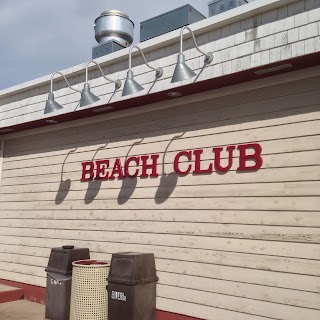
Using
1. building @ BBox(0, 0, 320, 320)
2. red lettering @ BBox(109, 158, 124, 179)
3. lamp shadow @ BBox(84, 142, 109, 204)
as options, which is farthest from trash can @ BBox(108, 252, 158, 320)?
lamp shadow @ BBox(84, 142, 109, 204)

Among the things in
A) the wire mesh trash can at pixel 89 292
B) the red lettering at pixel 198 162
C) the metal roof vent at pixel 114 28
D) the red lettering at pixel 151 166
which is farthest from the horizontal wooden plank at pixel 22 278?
the metal roof vent at pixel 114 28

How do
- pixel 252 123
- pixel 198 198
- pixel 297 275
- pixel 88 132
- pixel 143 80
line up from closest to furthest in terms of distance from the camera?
pixel 297 275, pixel 252 123, pixel 198 198, pixel 143 80, pixel 88 132

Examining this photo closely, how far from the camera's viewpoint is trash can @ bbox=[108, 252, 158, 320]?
571 centimetres

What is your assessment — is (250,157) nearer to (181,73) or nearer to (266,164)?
(266,164)

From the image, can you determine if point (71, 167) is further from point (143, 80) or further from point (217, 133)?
point (217, 133)

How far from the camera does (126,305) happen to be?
18.7ft

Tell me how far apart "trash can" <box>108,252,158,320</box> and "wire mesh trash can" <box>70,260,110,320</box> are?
0.35 m

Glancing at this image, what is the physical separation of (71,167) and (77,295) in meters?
2.74

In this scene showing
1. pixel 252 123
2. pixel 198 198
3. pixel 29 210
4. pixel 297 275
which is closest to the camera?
pixel 297 275

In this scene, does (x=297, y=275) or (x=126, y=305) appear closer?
(x=297, y=275)

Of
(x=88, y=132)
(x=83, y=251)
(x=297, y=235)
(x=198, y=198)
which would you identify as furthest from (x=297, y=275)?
(x=88, y=132)

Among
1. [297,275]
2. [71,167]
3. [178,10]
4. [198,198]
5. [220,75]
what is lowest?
[297,275]

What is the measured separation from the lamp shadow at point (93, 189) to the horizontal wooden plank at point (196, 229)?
42cm

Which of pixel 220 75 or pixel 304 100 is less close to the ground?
pixel 220 75
